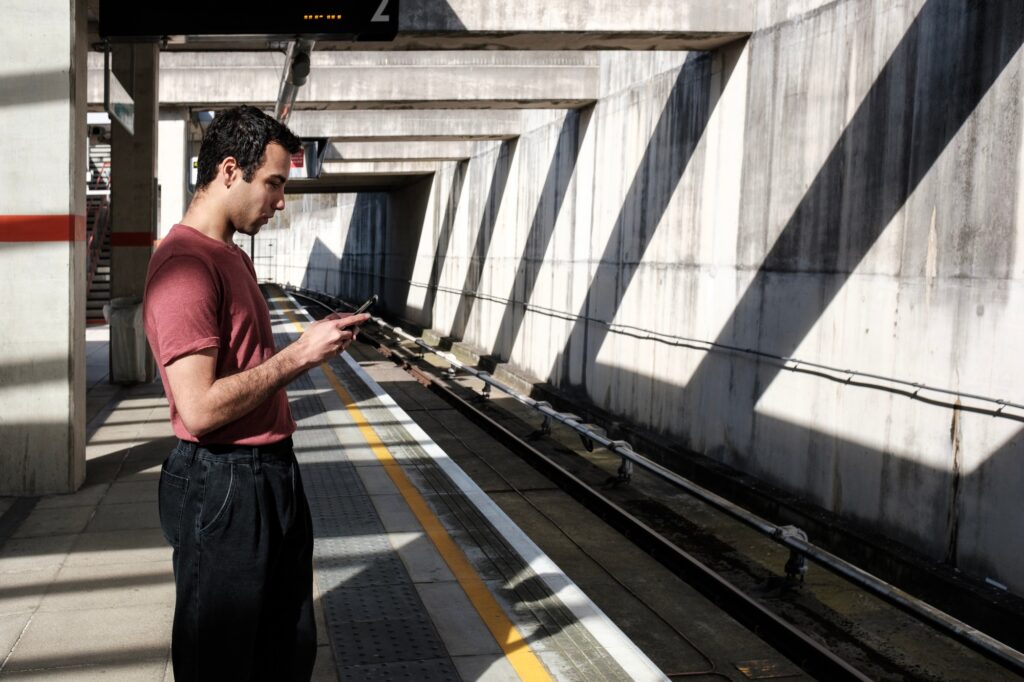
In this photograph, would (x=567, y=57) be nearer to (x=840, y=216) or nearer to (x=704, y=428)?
(x=704, y=428)

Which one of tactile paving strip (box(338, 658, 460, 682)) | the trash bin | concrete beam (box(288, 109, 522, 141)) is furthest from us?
concrete beam (box(288, 109, 522, 141))

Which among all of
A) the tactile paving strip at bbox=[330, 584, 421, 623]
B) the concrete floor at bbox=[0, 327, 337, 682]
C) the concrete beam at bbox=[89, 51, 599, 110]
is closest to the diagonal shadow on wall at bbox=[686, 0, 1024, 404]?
the tactile paving strip at bbox=[330, 584, 421, 623]

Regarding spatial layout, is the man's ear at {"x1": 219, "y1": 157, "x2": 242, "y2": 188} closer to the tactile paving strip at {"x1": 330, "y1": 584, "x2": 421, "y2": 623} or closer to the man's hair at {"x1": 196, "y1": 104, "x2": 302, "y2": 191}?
the man's hair at {"x1": 196, "y1": 104, "x2": 302, "y2": 191}

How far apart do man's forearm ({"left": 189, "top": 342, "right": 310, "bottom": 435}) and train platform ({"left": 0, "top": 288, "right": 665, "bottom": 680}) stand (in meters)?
2.11

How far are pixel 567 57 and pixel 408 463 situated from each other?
30.2 ft

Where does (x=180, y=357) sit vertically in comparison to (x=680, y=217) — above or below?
below

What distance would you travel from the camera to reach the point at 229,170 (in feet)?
8.69

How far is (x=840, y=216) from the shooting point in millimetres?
8930

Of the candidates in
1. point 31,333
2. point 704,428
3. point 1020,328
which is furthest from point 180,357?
point 704,428

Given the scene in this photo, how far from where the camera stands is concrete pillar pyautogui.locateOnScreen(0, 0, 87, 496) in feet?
23.2

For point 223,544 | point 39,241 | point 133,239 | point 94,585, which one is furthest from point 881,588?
point 133,239

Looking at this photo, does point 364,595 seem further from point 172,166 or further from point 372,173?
point 372,173

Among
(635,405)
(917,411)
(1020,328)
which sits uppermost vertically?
(1020,328)

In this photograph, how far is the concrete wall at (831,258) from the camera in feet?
23.4
